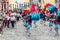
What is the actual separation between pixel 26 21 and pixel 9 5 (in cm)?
5850

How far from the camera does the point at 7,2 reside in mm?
78875

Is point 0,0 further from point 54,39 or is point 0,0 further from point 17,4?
point 54,39

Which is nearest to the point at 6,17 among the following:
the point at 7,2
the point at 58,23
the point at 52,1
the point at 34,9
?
the point at 34,9

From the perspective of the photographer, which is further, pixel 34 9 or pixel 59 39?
pixel 34 9

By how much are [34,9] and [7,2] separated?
56.6m

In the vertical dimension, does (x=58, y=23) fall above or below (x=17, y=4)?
above

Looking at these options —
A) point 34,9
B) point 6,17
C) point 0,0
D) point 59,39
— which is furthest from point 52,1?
point 59,39

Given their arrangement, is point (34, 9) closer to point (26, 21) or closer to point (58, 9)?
point (26, 21)

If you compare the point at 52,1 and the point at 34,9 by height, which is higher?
the point at 34,9

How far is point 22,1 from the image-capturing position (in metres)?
80.1

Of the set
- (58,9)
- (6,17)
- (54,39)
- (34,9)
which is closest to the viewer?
(54,39)

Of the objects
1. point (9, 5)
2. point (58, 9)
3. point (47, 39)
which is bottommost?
point (9, 5)

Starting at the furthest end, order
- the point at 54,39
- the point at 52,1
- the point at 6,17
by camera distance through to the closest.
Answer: the point at 52,1
the point at 6,17
the point at 54,39

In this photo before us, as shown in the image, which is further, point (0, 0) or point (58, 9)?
point (0, 0)
